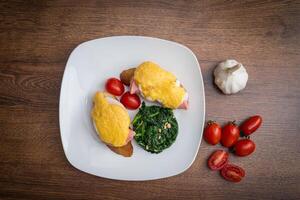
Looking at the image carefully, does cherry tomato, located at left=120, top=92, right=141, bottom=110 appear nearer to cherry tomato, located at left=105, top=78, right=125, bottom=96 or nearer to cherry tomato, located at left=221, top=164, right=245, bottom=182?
cherry tomato, located at left=105, top=78, right=125, bottom=96

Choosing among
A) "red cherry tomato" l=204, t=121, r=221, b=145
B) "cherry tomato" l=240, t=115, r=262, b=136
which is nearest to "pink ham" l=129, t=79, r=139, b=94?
"red cherry tomato" l=204, t=121, r=221, b=145

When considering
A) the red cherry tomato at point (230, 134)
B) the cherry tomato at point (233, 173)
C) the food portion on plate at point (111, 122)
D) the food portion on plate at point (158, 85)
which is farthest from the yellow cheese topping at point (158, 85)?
the cherry tomato at point (233, 173)

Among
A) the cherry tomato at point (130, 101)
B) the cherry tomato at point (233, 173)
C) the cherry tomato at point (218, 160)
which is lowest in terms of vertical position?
the cherry tomato at point (233, 173)

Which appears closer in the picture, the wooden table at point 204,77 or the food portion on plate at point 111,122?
the food portion on plate at point 111,122

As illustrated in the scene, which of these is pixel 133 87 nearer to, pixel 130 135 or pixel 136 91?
pixel 136 91

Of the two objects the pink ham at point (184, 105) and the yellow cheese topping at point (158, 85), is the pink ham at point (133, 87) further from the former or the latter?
the pink ham at point (184, 105)

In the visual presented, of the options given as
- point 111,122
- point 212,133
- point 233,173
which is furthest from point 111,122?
point 233,173

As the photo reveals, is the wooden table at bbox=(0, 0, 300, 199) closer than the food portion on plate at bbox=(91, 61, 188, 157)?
No
